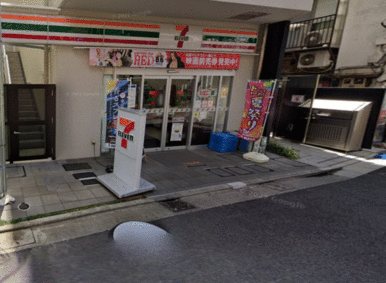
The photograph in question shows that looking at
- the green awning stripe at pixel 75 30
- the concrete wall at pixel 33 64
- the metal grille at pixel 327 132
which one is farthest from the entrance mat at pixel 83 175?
the metal grille at pixel 327 132

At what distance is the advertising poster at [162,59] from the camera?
26.7 ft

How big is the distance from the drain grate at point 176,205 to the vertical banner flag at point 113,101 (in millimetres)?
2730

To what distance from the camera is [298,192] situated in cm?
765

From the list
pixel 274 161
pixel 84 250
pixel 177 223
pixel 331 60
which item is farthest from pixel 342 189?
pixel 331 60

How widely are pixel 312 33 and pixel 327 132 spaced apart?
7.37 m

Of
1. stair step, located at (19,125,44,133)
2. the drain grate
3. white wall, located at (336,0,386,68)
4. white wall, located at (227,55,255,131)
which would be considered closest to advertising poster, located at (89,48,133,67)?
stair step, located at (19,125,44,133)

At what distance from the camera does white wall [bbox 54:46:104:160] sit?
7.89m

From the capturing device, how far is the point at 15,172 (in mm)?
7094

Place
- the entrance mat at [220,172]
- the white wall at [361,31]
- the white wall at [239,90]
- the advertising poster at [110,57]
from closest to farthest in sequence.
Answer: the advertising poster at [110,57]
the entrance mat at [220,172]
the white wall at [239,90]
the white wall at [361,31]

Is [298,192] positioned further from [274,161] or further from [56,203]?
[56,203]

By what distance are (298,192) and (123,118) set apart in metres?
4.95

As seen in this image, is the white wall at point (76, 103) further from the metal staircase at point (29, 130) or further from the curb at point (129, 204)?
the curb at point (129, 204)

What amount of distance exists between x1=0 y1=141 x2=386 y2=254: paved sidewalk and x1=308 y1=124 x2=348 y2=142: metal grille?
125cm

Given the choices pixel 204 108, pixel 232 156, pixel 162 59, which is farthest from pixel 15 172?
pixel 232 156
